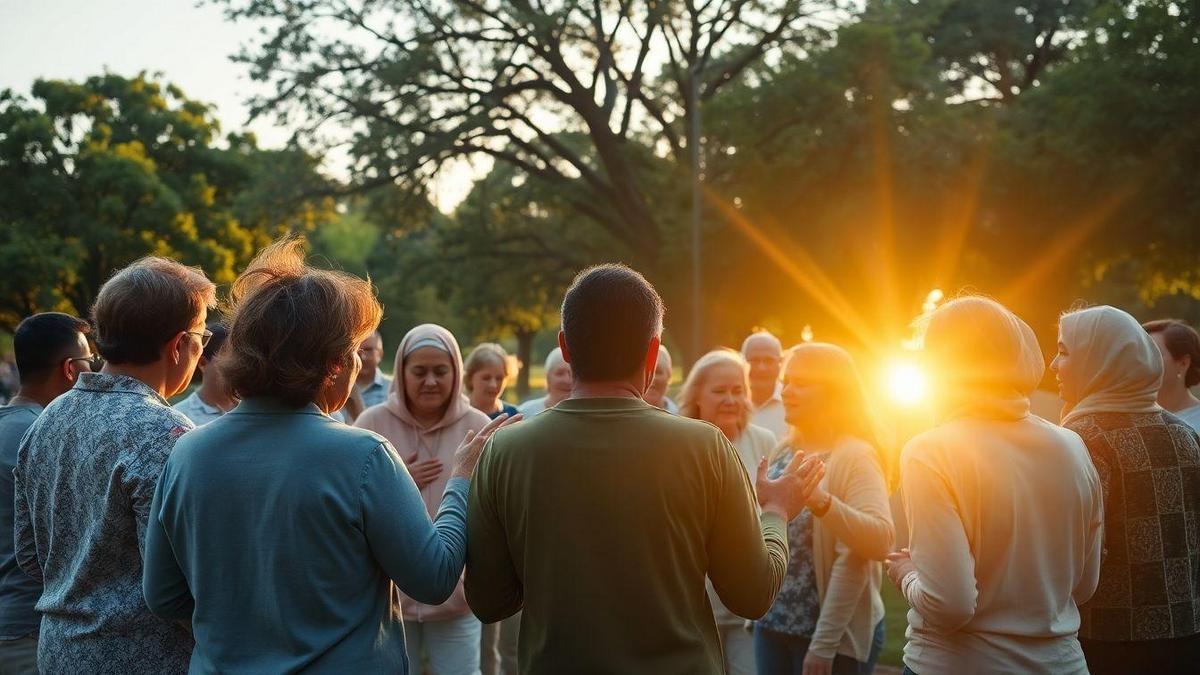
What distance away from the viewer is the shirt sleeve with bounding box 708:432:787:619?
2.73m

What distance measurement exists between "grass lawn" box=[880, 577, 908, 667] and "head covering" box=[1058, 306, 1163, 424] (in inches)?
134

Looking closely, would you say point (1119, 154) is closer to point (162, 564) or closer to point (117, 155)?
point (162, 564)

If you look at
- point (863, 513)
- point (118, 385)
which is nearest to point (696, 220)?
point (863, 513)

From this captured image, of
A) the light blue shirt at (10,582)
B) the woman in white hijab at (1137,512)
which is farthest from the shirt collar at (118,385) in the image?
the woman in white hijab at (1137,512)

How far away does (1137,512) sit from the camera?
3773 millimetres

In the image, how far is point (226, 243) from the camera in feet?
128

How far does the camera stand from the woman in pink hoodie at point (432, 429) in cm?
552

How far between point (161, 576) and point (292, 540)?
456 millimetres

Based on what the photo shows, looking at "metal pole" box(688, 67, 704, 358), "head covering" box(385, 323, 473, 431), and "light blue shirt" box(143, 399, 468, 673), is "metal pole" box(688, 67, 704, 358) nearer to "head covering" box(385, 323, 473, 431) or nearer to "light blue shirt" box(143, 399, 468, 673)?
"head covering" box(385, 323, 473, 431)

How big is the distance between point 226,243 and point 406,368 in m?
35.7

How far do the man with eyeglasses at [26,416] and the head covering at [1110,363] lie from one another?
3.78m

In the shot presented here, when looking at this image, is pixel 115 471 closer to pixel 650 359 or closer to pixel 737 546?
pixel 650 359

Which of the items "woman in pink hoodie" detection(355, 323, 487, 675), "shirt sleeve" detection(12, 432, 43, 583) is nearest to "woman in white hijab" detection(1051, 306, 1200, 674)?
"woman in pink hoodie" detection(355, 323, 487, 675)

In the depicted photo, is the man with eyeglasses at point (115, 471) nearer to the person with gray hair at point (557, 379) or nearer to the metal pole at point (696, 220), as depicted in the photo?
the person with gray hair at point (557, 379)
